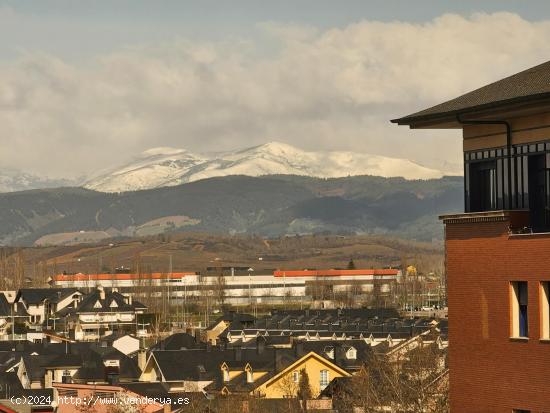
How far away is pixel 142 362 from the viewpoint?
89938mm

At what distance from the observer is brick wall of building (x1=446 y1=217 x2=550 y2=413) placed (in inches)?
858

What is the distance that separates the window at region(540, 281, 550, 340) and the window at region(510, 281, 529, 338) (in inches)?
14.3

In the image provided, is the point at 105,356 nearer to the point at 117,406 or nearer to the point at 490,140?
the point at 117,406

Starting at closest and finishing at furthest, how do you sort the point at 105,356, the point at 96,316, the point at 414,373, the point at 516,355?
the point at 516,355 < the point at 414,373 < the point at 105,356 < the point at 96,316

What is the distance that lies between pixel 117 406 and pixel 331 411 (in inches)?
333

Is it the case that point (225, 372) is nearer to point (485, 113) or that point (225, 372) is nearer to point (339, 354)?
point (339, 354)

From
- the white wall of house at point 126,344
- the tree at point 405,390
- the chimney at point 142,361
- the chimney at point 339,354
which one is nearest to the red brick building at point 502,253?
the tree at point 405,390

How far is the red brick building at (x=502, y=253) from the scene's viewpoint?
2188cm

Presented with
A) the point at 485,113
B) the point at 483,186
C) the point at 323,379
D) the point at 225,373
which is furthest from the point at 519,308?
the point at 225,373

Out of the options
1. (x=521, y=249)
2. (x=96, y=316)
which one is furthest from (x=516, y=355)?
(x=96, y=316)

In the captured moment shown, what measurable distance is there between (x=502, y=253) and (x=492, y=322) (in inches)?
41.1

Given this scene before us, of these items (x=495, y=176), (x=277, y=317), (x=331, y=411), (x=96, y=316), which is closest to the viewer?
(x=495, y=176)

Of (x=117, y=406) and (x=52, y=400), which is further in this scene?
(x=52, y=400)

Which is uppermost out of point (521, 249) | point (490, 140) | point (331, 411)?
point (490, 140)
